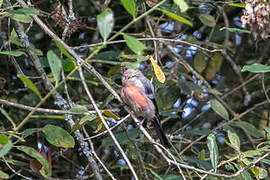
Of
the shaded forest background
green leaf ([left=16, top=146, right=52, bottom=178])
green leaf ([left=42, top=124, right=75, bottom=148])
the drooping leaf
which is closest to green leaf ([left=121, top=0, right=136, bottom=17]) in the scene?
the shaded forest background

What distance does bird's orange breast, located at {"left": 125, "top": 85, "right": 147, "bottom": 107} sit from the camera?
4.40m

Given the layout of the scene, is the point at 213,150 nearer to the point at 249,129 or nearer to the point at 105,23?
the point at 105,23

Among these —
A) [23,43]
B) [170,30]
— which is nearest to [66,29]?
[23,43]

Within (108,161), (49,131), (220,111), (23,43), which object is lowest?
(108,161)

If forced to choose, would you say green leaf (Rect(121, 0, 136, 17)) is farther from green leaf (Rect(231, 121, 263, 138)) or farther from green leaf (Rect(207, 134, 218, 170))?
green leaf (Rect(231, 121, 263, 138))

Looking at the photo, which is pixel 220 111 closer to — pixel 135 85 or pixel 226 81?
pixel 135 85

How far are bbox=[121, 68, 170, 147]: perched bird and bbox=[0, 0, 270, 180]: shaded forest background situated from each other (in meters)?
0.11

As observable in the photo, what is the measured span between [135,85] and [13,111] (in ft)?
4.58

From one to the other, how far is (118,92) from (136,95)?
0.21 metres

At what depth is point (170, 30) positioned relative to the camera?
5.92m

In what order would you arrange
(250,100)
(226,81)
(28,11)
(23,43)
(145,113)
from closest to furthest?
1. (28,11)
2. (23,43)
3. (145,113)
4. (250,100)
5. (226,81)

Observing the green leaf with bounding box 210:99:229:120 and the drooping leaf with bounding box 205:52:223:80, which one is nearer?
the green leaf with bounding box 210:99:229:120

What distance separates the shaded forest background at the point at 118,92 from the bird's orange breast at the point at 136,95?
12cm

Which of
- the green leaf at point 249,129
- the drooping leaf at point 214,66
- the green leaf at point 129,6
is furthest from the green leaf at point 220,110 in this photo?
the green leaf at point 129,6
